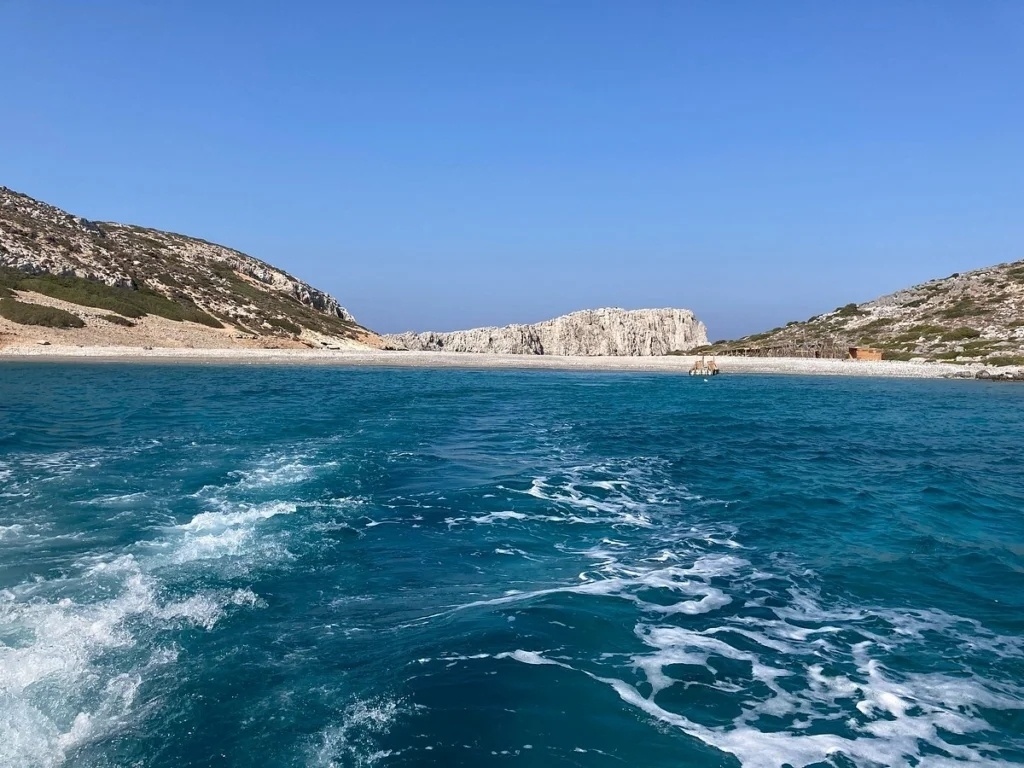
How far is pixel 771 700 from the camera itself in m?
6.09

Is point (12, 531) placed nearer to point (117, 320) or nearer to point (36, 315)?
point (36, 315)

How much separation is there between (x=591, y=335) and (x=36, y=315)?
84.8 m

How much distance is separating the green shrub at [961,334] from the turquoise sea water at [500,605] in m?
55.8

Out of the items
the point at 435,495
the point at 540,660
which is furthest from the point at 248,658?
the point at 435,495

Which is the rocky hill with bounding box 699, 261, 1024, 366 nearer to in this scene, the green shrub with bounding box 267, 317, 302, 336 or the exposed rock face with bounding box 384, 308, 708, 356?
the exposed rock face with bounding box 384, 308, 708, 356

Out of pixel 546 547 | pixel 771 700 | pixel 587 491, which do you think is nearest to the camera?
pixel 771 700

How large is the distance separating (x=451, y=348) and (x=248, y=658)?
367 ft

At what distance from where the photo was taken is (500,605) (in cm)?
801

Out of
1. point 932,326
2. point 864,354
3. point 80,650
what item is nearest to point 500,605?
point 80,650

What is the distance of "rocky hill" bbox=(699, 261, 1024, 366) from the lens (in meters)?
61.4

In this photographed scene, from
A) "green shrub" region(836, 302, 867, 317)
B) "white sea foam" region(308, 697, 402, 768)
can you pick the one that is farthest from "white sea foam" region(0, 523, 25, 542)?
"green shrub" region(836, 302, 867, 317)

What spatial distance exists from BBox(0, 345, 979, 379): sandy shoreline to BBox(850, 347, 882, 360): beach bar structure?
3317 millimetres

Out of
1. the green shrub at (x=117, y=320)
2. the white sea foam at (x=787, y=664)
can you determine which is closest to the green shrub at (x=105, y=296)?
the green shrub at (x=117, y=320)

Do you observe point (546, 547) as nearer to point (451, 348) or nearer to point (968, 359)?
point (968, 359)
